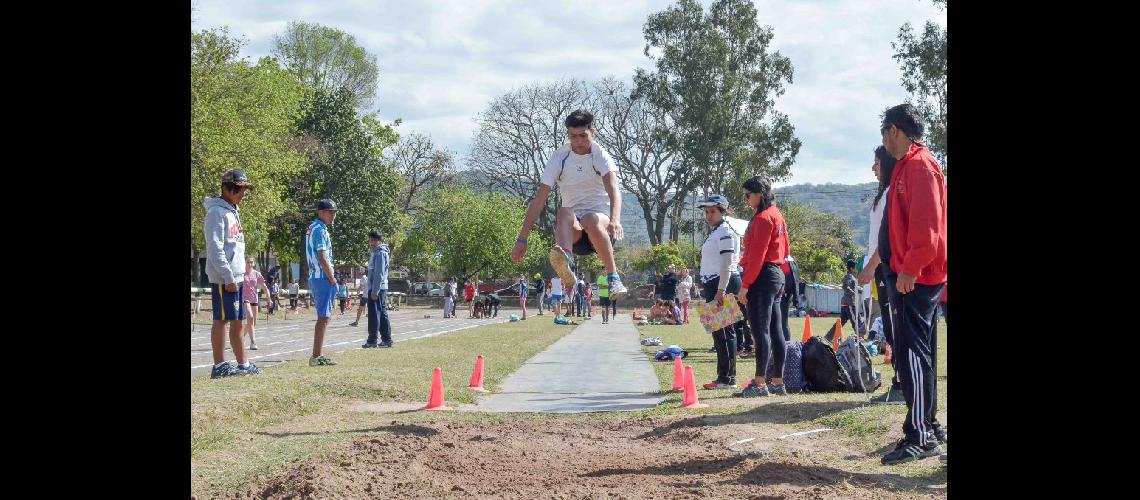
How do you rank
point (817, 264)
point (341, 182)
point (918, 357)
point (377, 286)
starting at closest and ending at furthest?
1. point (918, 357)
2. point (377, 286)
3. point (341, 182)
4. point (817, 264)

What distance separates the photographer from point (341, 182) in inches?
2203

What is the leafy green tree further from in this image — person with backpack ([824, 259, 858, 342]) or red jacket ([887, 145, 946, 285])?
red jacket ([887, 145, 946, 285])

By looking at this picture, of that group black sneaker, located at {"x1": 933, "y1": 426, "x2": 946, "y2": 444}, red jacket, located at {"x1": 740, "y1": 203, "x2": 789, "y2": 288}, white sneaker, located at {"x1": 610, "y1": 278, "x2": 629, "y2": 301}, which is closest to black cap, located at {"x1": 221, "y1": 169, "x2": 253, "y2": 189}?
white sneaker, located at {"x1": 610, "y1": 278, "x2": 629, "y2": 301}

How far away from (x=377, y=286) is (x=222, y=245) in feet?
21.0

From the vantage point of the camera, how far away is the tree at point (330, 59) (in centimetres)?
6544

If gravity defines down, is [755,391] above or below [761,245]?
below

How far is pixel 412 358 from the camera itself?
1509 centimetres

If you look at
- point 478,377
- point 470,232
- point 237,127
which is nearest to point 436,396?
point 478,377

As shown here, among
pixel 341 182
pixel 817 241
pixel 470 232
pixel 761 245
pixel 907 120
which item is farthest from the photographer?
pixel 817 241

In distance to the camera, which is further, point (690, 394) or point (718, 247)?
point (718, 247)

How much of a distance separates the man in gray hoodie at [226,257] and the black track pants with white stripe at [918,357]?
6.52 m

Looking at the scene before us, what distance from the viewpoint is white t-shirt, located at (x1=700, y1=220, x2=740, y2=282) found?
11023mm

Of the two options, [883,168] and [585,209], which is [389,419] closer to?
[585,209]
